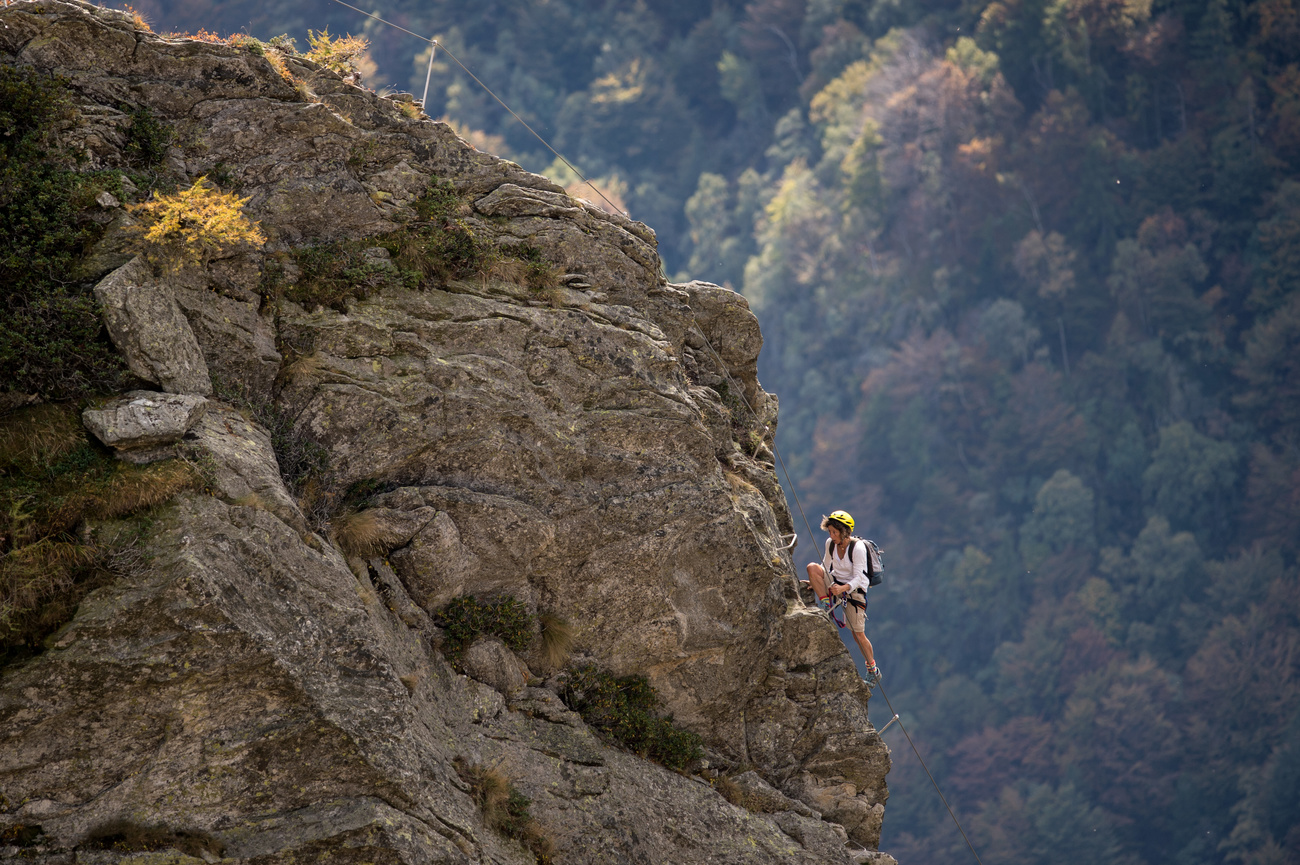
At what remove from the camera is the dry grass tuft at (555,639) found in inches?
405

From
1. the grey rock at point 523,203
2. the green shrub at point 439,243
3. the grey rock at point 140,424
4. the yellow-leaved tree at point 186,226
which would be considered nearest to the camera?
the grey rock at point 140,424

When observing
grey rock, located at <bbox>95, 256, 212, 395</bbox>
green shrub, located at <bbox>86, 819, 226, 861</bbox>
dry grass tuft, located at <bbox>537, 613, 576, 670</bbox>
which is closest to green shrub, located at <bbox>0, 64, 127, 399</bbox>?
grey rock, located at <bbox>95, 256, 212, 395</bbox>

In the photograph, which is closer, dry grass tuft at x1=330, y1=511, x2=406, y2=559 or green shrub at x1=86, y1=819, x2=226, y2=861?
green shrub at x1=86, y1=819, x2=226, y2=861

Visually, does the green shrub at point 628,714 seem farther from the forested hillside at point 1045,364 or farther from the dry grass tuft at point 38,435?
the forested hillside at point 1045,364

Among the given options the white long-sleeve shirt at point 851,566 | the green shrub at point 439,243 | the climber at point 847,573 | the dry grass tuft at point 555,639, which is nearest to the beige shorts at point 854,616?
the climber at point 847,573

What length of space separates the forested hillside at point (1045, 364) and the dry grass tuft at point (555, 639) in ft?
225

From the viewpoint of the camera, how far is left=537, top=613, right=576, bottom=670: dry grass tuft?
33.7 feet

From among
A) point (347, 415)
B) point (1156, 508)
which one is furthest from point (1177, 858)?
point (347, 415)

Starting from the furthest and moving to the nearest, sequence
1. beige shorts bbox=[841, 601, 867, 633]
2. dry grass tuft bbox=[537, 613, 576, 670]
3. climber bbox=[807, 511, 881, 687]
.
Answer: beige shorts bbox=[841, 601, 867, 633], climber bbox=[807, 511, 881, 687], dry grass tuft bbox=[537, 613, 576, 670]

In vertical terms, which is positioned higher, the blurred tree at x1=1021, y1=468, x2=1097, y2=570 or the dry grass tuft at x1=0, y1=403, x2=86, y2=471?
the blurred tree at x1=1021, y1=468, x2=1097, y2=570

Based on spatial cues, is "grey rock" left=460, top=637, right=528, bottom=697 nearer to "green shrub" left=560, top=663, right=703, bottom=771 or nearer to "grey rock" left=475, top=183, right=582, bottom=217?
"green shrub" left=560, top=663, right=703, bottom=771

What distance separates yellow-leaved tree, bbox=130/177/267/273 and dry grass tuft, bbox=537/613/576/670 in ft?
15.8

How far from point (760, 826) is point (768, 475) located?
4384mm

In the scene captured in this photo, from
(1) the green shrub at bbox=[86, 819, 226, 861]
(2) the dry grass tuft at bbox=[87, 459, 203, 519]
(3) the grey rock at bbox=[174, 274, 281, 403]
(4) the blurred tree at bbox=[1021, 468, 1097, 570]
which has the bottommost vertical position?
(1) the green shrub at bbox=[86, 819, 226, 861]
